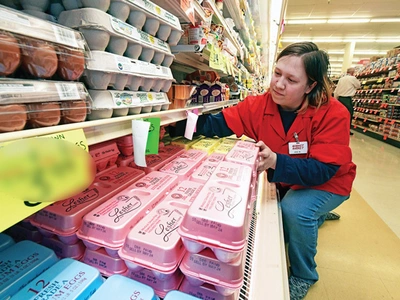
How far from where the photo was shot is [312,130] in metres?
1.25

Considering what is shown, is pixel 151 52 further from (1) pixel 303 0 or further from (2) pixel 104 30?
(1) pixel 303 0

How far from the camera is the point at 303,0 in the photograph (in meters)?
6.70

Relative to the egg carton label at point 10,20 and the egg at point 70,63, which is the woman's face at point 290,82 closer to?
the egg at point 70,63

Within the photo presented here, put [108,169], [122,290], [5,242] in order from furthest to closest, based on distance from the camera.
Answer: [108,169], [5,242], [122,290]

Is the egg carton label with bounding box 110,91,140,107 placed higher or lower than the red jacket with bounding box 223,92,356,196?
higher

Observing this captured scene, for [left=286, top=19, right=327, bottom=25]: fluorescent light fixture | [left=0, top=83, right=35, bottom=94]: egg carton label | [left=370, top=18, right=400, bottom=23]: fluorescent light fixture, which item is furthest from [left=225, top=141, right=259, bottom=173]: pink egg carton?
[left=370, top=18, right=400, bottom=23]: fluorescent light fixture

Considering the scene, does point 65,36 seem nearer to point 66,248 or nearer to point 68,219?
point 68,219

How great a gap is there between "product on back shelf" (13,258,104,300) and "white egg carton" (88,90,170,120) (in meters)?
0.39

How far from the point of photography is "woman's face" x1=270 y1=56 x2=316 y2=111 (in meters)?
1.18

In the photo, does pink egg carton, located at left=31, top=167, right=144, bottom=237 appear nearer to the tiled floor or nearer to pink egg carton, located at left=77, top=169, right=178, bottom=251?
pink egg carton, located at left=77, top=169, right=178, bottom=251


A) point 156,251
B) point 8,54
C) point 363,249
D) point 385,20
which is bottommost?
point 363,249

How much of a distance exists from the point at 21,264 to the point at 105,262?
0.20 m

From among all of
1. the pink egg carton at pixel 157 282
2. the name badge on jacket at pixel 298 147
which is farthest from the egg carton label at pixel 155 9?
the name badge on jacket at pixel 298 147

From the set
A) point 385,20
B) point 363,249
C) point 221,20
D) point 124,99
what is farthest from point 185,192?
point 385,20
